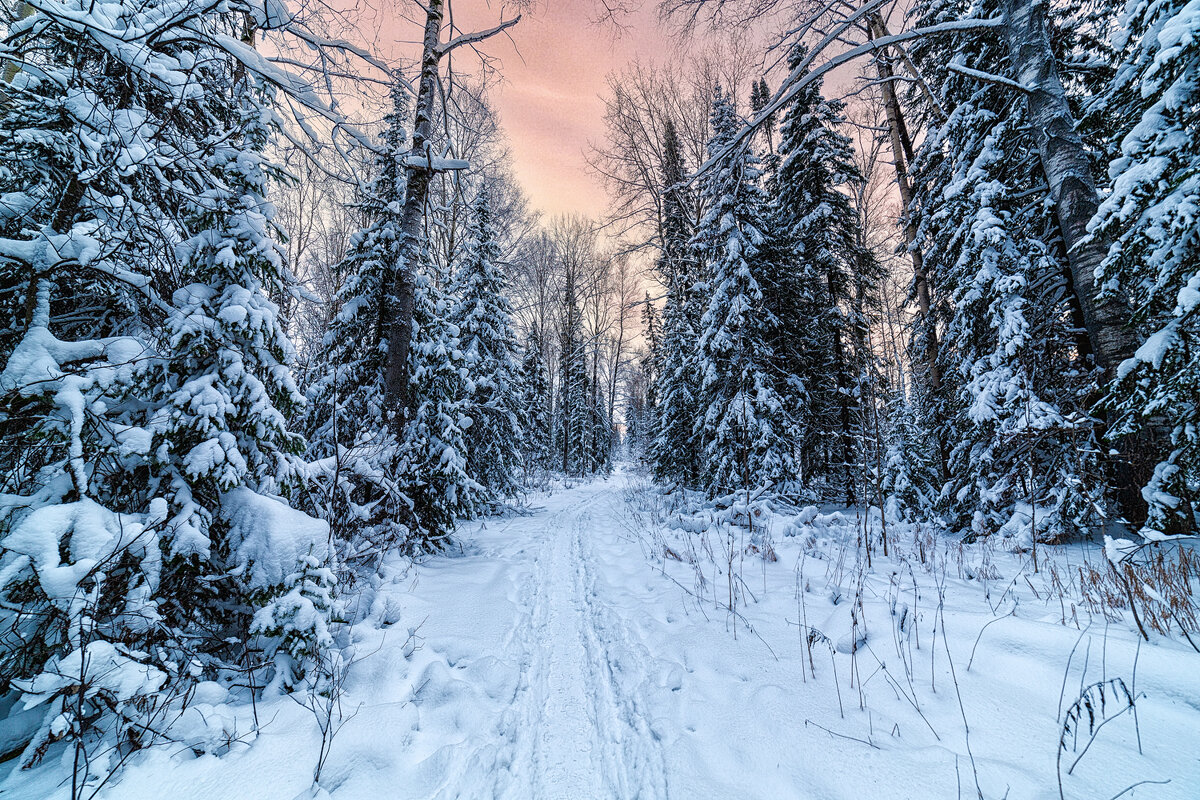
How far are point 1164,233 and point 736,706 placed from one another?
4.80 m

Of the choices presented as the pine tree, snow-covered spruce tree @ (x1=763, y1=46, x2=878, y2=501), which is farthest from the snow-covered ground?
snow-covered spruce tree @ (x1=763, y1=46, x2=878, y2=501)

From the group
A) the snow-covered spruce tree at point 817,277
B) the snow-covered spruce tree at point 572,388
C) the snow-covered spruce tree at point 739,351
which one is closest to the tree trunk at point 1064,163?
the snow-covered spruce tree at point 739,351

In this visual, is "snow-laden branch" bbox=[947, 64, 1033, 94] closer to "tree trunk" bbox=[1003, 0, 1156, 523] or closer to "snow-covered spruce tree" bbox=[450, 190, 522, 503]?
"tree trunk" bbox=[1003, 0, 1156, 523]

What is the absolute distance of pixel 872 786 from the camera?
1.72 metres

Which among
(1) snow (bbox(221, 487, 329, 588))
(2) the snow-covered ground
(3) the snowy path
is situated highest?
(1) snow (bbox(221, 487, 329, 588))

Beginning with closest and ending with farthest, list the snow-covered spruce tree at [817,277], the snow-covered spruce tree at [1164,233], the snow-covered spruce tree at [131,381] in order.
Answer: the snow-covered spruce tree at [131,381] < the snow-covered spruce tree at [1164,233] < the snow-covered spruce tree at [817,277]

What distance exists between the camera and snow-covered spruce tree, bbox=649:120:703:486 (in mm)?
12414

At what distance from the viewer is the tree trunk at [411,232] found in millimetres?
5719

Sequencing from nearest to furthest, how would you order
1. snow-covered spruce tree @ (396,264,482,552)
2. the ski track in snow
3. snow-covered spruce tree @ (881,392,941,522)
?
the ski track in snow → snow-covered spruce tree @ (396,264,482,552) → snow-covered spruce tree @ (881,392,941,522)

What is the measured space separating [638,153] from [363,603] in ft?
53.5

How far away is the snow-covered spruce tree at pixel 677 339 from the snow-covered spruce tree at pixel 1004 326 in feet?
18.7

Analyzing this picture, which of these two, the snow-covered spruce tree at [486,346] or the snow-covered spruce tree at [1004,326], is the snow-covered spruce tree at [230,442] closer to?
the snow-covered spruce tree at [486,346]

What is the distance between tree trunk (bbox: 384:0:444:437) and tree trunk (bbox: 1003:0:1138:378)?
7758 mm

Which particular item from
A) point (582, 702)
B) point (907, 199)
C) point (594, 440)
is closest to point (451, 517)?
point (582, 702)
